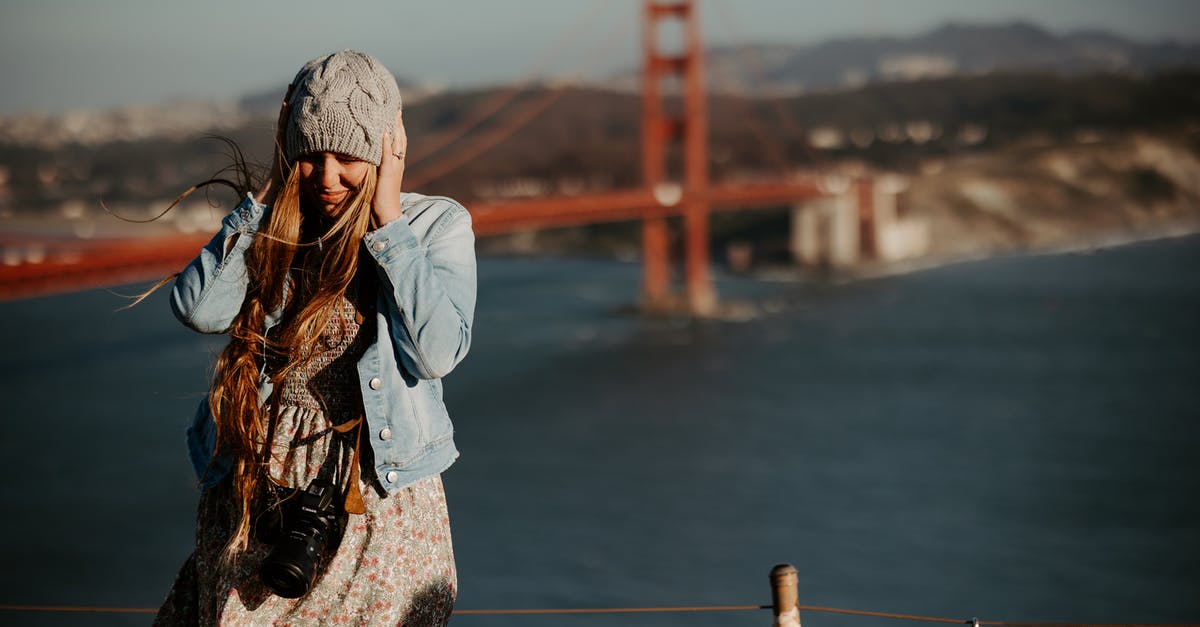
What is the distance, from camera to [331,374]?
123cm

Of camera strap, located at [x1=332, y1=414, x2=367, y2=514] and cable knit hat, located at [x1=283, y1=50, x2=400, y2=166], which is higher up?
cable knit hat, located at [x1=283, y1=50, x2=400, y2=166]

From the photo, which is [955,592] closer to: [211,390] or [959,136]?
[211,390]

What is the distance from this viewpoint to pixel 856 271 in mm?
36281

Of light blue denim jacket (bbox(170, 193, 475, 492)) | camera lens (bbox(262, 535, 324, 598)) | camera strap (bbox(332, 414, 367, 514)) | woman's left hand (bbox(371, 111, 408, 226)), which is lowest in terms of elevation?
camera lens (bbox(262, 535, 324, 598))

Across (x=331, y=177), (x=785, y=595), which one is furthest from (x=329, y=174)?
(x=785, y=595)

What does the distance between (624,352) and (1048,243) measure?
1023 inches

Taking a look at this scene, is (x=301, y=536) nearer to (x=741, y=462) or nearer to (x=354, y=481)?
(x=354, y=481)

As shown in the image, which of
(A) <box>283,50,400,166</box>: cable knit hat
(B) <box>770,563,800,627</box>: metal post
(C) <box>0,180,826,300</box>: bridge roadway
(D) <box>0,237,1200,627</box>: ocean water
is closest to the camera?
(A) <box>283,50,400,166</box>: cable knit hat

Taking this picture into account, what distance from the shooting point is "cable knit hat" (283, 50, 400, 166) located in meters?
1.13

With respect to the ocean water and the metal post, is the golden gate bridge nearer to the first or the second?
the ocean water

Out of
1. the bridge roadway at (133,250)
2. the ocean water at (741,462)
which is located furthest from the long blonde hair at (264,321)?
the ocean water at (741,462)

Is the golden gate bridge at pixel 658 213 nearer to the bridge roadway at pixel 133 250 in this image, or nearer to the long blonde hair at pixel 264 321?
the bridge roadway at pixel 133 250

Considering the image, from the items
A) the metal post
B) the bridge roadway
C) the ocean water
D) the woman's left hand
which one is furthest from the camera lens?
the ocean water

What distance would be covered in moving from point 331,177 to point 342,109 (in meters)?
0.07
